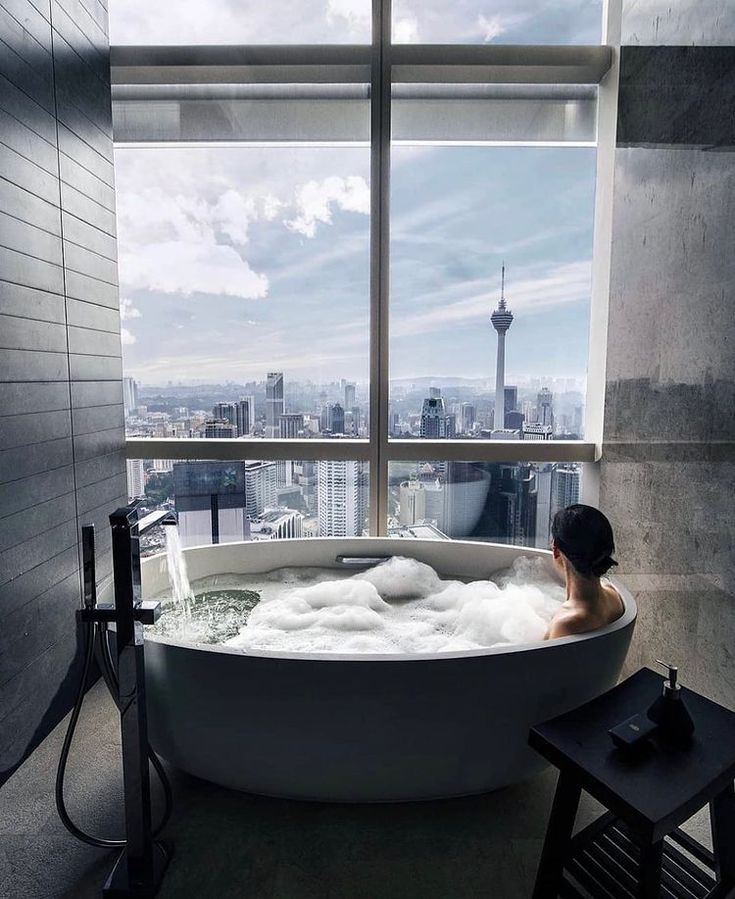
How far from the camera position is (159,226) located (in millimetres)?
2570

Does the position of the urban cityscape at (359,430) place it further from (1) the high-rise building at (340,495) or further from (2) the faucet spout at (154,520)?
(2) the faucet spout at (154,520)

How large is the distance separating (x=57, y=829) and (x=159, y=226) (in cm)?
226

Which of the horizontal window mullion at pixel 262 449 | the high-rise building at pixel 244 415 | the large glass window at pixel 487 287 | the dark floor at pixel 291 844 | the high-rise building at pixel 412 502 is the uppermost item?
the large glass window at pixel 487 287

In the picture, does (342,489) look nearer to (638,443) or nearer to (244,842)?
(638,443)

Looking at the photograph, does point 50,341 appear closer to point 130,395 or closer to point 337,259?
point 130,395

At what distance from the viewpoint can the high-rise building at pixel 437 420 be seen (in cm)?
264

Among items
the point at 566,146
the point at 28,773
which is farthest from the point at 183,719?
the point at 566,146

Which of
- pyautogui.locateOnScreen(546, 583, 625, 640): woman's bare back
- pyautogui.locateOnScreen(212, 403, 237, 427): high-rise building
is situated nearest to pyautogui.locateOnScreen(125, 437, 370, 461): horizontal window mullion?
pyautogui.locateOnScreen(212, 403, 237, 427): high-rise building

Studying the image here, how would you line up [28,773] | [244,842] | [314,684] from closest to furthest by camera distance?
1. [314,684]
2. [244,842]
3. [28,773]

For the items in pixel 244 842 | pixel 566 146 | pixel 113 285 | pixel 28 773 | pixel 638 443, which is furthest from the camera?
pixel 566 146

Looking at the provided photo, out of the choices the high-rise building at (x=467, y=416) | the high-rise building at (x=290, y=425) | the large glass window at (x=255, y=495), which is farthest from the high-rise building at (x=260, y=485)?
the high-rise building at (x=467, y=416)

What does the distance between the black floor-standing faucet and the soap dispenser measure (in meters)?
1.08

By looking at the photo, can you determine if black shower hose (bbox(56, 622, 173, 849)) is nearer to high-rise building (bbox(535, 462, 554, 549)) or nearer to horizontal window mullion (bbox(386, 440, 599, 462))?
horizontal window mullion (bbox(386, 440, 599, 462))

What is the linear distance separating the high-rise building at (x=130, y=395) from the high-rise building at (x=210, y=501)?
12.7 inches
